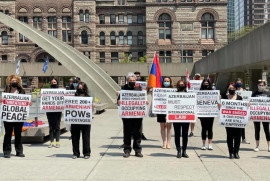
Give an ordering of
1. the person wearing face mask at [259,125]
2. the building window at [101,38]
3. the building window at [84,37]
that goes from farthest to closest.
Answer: the building window at [101,38] < the building window at [84,37] < the person wearing face mask at [259,125]

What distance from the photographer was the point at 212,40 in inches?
2879

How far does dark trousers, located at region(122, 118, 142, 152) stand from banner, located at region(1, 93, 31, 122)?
2460mm

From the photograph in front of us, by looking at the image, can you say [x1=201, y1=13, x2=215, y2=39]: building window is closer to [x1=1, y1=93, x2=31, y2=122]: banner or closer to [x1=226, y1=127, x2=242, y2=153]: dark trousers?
[x1=226, y1=127, x2=242, y2=153]: dark trousers

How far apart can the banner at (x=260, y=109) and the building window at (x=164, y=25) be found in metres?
63.7

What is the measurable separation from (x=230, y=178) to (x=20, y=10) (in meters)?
74.0

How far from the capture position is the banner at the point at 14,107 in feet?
29.6

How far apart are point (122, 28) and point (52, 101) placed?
2627 inches

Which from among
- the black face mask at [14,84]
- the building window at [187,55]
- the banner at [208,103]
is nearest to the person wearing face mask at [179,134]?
Answer: the banner at [208,103]

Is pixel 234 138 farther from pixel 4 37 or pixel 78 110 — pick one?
pixel 4 37

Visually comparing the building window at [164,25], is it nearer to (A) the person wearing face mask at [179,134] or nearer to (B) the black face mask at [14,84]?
(A) the person wearing face mask at [179,134]

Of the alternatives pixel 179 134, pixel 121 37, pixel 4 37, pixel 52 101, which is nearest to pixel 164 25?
pixel 121 37

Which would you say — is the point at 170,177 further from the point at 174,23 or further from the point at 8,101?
the point at 174,23

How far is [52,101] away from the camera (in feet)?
34.8

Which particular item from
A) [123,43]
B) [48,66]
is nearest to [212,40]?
[123,43]
